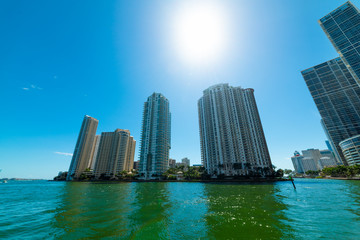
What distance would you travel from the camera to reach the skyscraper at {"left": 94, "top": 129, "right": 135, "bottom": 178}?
494 feet

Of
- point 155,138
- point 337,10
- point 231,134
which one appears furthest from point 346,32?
point 155,138

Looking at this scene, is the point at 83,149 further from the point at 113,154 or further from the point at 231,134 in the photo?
the point at 231,134

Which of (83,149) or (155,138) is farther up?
(155,138)

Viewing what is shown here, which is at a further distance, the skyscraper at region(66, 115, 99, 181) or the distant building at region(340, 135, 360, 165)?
the skyscraper at region(66, 115, 99, 181)

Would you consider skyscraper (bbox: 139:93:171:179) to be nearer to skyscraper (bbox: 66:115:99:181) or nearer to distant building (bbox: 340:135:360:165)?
skyscraper (bbox: 66:115:99:181)

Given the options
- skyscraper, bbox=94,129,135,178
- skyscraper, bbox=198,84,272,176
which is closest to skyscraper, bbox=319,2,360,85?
skyscraper, bbox=198,84,272,176

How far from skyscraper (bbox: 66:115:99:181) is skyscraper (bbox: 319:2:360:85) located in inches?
9729

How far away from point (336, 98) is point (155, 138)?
193 m

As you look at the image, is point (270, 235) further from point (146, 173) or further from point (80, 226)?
point (146, 173)

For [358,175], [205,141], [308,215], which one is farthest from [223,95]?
[308,215]

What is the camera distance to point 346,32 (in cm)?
9638

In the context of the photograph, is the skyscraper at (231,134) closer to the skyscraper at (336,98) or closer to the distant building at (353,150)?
the distant building at (353,150)

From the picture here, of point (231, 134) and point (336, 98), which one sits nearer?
point (231, 134)

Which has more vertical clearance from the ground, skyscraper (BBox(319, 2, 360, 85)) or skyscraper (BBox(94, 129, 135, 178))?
skyscraper (BBox(319, 2, 360, 85))
